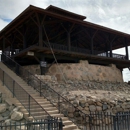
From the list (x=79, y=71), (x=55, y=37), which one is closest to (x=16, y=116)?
(x=79, y=71)

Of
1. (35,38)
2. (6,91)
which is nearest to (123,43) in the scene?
(35,38)

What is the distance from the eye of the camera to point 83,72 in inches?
720

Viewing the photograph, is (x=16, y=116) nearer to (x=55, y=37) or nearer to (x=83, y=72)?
(x=83, y=72)

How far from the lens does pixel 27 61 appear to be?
19.2 m

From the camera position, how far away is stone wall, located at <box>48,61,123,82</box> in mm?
17609

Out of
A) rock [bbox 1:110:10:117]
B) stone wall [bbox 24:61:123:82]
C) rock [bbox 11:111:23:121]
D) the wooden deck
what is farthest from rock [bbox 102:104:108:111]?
the wooden deck

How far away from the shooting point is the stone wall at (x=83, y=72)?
693 inches

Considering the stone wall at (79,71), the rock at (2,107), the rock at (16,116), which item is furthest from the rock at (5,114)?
the stone wall at (79,71)

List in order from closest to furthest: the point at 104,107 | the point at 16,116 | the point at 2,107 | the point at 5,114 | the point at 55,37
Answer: the point at 16,116, the point at 5,114, the point at 2,107, the point at 104,107, the point at 55,37

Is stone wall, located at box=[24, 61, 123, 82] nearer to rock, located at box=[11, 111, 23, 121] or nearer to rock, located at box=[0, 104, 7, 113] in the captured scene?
rock, located at box=[0, 104, 7, 113]

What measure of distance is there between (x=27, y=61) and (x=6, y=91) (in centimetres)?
841

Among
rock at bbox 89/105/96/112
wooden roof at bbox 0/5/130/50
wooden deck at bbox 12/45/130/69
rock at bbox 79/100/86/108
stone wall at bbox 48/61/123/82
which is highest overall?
wooden roof at bbox 0/5/130/50

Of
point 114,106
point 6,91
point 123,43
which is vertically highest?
point 123,43

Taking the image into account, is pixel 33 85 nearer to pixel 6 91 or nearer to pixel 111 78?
pixel 6 91
